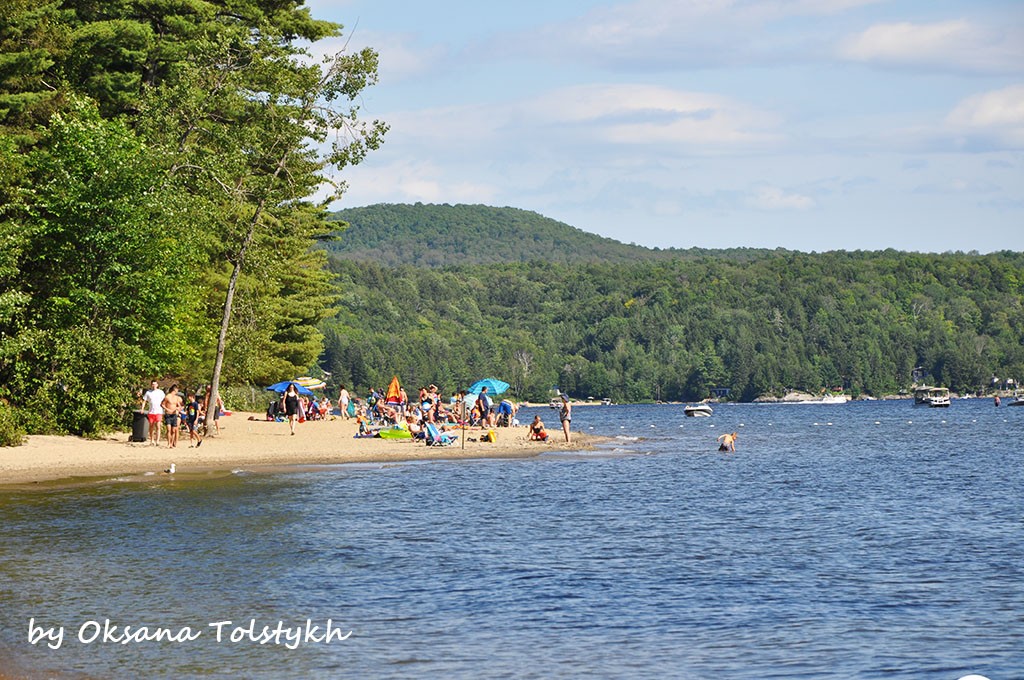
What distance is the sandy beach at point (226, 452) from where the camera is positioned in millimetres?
28734

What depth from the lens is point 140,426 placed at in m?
35.2

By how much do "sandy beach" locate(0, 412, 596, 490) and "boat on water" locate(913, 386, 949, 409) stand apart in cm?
10102

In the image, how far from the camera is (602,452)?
43.8m

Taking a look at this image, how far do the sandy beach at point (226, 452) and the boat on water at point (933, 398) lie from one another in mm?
101025

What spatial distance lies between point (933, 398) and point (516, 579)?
442 ft

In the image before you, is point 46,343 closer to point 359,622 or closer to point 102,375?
point 102,375

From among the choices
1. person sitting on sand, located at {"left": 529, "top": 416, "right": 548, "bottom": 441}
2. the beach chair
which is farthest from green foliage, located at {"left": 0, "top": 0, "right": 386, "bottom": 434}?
person sitting on sand, located at {"left": 529, "top": 416, "right": 548, "bottom": 441}

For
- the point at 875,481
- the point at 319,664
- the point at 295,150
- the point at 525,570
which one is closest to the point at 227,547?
the point at 525,570

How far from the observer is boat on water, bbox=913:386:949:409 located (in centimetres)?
14038

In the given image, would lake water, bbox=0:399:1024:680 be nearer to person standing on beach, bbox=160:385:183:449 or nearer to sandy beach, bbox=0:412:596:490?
sandy beach, bbox=0:412:596:490

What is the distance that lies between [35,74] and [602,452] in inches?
894

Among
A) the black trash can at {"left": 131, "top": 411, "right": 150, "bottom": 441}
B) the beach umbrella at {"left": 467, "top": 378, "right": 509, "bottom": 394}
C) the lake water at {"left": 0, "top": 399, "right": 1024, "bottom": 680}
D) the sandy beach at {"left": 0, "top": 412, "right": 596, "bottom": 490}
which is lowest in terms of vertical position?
the lake water at {"left": 0, "top": 399, "right": 1024, "bottom": 680}

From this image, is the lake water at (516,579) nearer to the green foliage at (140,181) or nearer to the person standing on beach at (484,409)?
the green foliage at (140,181)

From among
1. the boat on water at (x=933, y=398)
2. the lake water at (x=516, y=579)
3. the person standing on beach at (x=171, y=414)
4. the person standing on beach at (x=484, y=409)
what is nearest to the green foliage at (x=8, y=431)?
the person standing on beach at (x=171, y=414)
